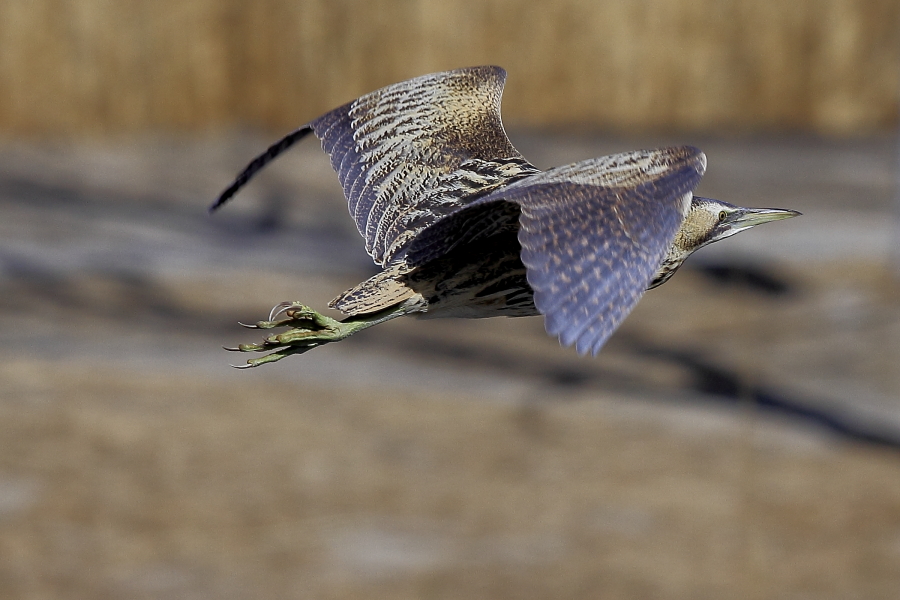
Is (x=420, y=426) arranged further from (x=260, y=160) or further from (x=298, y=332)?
(x=298, y=332)

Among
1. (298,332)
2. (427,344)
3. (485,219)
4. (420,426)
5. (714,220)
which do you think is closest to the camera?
(298,332)

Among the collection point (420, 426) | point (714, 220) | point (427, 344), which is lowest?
point (420, 426)

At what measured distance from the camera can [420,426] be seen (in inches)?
426

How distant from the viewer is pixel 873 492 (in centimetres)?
1052

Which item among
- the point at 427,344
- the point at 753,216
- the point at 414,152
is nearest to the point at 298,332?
the point at 414,152

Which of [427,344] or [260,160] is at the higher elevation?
[260,160]

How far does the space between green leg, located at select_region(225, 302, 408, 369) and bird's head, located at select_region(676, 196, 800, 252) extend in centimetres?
65

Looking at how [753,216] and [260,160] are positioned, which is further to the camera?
[260,160]

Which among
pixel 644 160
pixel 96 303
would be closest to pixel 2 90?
pixel 96 303

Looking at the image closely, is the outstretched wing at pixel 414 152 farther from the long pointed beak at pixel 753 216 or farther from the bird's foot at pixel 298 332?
the long pointed beak at pixel 753 216

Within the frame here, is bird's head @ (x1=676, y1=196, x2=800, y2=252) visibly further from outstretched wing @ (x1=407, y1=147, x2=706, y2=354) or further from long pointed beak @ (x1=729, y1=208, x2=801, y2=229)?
outstretched wing @ (x1=407, y1=147, x2=706, y2=354)

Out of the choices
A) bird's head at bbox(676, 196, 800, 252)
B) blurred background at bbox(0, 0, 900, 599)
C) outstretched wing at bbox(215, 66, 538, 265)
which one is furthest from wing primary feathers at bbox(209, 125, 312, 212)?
blurred background at bbox(0, 0, 900, 599)

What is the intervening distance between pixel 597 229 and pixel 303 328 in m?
0.65

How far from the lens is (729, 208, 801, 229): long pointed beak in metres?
3.30
